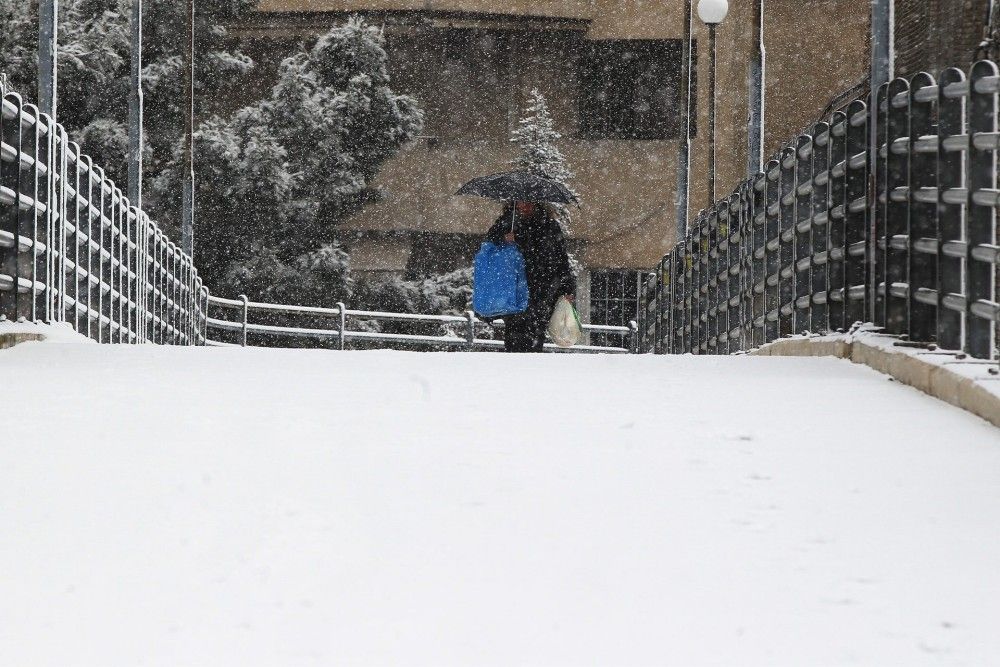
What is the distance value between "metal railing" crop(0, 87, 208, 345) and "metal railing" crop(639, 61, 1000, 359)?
19.5 ft

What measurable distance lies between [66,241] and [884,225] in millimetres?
7948

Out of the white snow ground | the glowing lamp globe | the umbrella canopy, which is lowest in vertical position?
the white snow ground

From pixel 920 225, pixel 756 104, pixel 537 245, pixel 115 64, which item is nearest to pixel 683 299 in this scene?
pixel 756 104

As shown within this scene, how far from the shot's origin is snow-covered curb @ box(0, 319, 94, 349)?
1281 cm

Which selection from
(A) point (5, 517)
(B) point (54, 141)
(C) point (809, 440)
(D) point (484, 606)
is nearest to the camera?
(D) point (484, 606)

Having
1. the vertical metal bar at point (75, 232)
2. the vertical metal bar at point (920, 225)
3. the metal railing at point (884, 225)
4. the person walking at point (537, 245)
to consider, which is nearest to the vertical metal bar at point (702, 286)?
the metal railing at point (884, 225)

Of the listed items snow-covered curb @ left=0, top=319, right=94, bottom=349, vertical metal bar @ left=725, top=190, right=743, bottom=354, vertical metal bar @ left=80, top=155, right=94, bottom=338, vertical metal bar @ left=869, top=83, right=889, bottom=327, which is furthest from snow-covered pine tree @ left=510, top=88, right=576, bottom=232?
vertical metal bar @ left=869, top=83, right=889, bottom=327

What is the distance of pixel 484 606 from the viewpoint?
471cm

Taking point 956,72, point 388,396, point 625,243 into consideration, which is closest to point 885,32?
point 956,72

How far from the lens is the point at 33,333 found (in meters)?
13.3

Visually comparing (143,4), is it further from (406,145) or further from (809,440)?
(809,440)

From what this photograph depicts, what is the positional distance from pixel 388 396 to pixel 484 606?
167 inches

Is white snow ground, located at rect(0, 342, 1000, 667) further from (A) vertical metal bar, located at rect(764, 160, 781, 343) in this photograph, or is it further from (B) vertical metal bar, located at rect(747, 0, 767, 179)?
(B) vertical metal bar, located at rect(747, 0, 767, 179)

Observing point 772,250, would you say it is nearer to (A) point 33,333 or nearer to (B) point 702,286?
(B) point 702,286
